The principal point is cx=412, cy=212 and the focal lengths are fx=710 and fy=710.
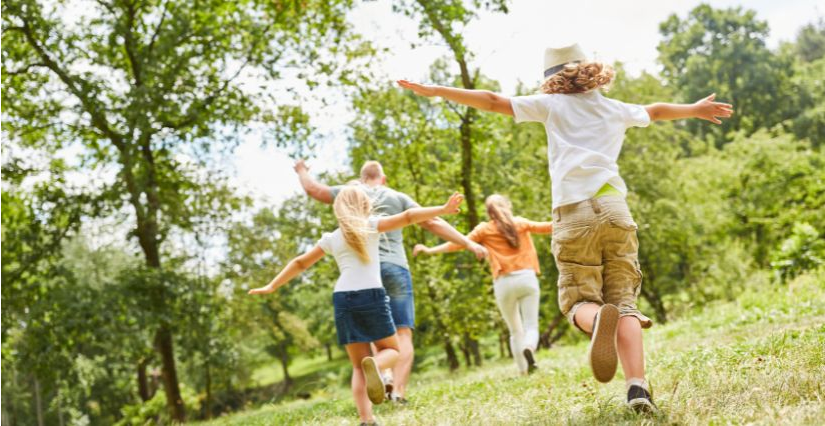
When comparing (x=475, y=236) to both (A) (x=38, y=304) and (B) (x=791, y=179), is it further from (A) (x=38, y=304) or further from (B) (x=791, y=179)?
(B) (x=791, y=179)

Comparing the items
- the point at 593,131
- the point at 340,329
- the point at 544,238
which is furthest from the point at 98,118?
the point at 544,238

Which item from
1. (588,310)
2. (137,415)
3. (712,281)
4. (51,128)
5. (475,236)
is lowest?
(137,415)

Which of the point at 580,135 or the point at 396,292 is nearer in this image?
the point at 580,135

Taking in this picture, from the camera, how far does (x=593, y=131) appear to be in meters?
4.16

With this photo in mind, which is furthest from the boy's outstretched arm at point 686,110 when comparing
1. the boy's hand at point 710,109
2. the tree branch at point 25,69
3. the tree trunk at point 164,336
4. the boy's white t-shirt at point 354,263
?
the tree branch at point 25,69

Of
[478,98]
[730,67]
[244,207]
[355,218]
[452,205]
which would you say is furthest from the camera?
[730,67]

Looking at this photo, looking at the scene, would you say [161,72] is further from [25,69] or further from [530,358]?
[530,358]

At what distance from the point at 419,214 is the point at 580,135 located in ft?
4.35

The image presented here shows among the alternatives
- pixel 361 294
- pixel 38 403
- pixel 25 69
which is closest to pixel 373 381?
pixel 361 294

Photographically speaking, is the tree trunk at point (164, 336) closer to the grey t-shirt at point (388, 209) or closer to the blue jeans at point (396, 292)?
the grey t-shirt at point (388, 209)

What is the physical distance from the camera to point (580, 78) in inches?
167

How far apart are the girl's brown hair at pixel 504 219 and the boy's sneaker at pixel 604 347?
4402 mm

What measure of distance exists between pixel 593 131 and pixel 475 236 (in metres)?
4.28

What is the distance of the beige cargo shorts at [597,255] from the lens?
3.99 metres
